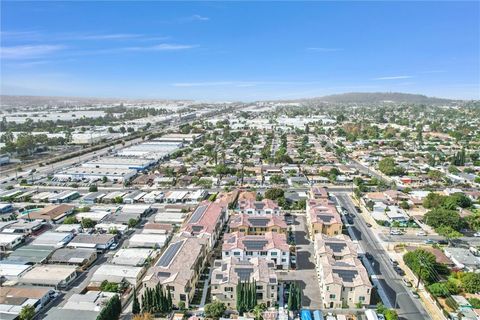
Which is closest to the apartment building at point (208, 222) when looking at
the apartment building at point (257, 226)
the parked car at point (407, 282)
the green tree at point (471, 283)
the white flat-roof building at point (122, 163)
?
the apartment building at point (257, 226)

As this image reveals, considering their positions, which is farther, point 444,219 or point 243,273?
point 444,219

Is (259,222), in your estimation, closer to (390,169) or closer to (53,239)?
(53,239)

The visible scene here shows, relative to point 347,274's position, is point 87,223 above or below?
below

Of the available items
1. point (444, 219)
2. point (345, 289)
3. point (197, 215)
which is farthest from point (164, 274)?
point (444, 219)

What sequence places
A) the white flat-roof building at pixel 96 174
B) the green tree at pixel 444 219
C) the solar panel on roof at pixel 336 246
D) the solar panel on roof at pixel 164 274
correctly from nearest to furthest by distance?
the solar panel on roof at pixel 164 274 < the solar panel on roof at pixel 336 246 < the green tree at pixel 444 219 < the white flat-roof building at pixel 96 174

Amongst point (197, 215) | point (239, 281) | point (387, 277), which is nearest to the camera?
point (239, 281)

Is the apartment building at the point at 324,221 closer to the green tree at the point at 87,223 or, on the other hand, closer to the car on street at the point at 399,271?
the car on street at the point at 399,271


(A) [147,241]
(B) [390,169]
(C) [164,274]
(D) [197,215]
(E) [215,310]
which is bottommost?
(E) [215,310]

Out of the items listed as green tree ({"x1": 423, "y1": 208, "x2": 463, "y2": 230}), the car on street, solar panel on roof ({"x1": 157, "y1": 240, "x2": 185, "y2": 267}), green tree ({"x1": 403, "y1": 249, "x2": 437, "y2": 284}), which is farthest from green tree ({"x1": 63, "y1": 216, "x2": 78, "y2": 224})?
green tree ({"x1": 423, "y1": 208, "x2": 463, "y2": 230})
